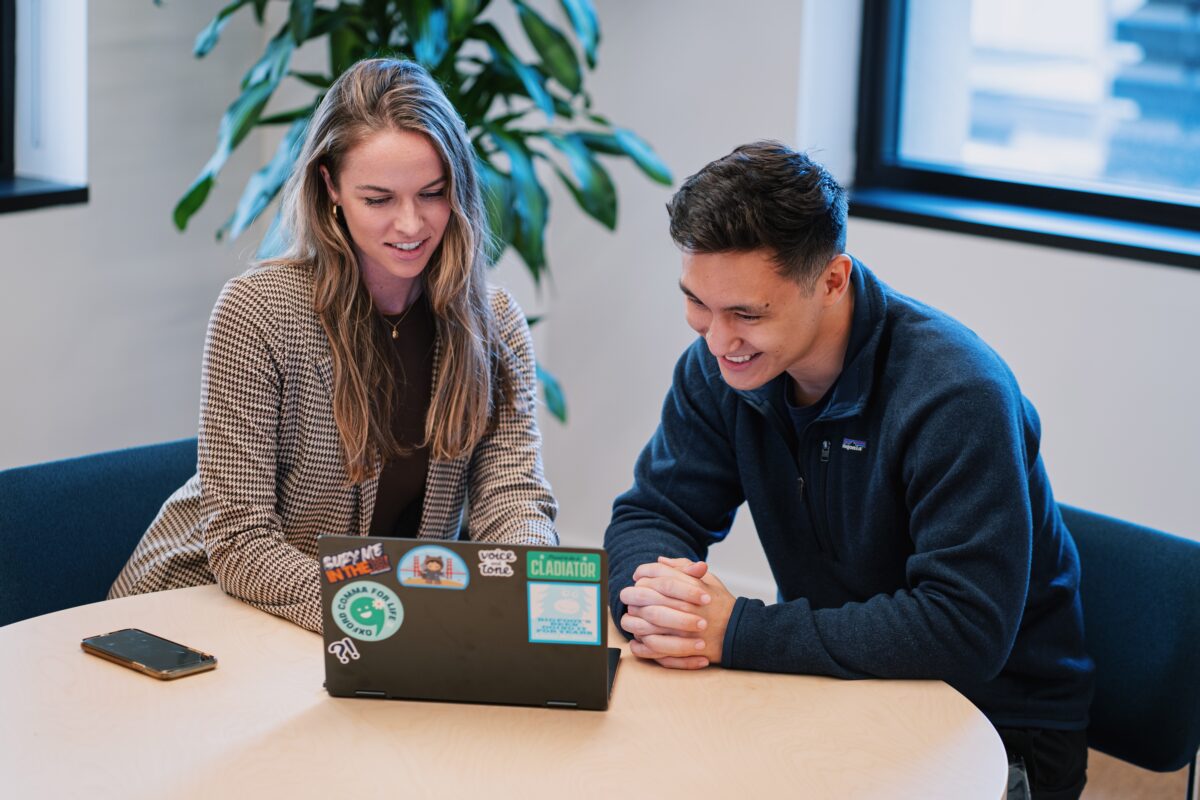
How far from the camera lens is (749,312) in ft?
5.53

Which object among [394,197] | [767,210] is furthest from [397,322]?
[767,210]

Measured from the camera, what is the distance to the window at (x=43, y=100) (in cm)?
305

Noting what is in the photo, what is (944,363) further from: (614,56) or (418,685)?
(614,56)

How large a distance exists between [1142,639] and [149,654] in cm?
126

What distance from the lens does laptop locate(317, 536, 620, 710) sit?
147 centimetres

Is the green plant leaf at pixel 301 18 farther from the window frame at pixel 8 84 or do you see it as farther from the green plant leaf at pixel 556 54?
the window frame at pixel 8 84

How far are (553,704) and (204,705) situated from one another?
15.0 inches

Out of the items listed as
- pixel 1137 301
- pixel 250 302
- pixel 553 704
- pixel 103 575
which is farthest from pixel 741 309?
pixel 1137 301

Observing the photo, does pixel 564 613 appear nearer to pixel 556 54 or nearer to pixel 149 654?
pixel 149 654

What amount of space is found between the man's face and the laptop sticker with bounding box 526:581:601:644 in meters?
0.40

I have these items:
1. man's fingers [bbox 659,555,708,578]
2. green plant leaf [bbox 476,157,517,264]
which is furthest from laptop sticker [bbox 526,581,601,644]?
green plant leaf [bbox 476,157,517,264]

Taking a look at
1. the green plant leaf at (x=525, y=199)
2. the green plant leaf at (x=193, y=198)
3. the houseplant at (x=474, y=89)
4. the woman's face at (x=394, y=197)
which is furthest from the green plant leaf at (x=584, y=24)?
the woman's face at (x=394, y=197)

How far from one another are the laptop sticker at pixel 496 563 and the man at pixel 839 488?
0.26 m

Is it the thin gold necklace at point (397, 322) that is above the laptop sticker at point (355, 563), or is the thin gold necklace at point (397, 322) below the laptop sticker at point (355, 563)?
above
